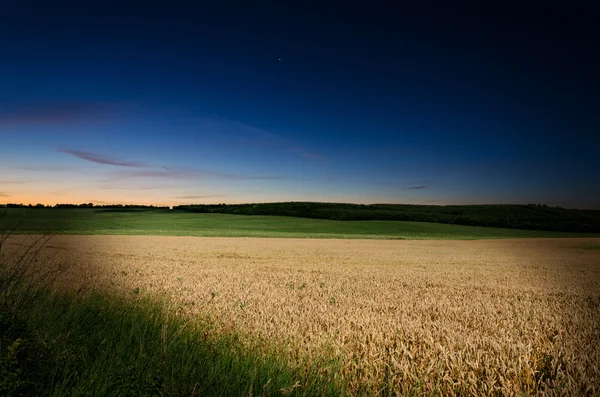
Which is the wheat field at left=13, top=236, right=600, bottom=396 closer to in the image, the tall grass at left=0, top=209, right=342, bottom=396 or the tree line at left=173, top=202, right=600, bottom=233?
the tall grass at left=0, top=209, right=342, bottom=396

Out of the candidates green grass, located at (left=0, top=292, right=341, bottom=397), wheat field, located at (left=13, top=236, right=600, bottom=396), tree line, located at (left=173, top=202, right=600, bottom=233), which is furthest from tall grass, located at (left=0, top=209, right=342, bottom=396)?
tree line, located at (left=173, top=202, right=600, bottom=233)

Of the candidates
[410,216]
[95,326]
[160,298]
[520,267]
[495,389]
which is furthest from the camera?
[410,216]

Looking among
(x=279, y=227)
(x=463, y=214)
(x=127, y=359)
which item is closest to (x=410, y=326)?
(x=127, y=359)

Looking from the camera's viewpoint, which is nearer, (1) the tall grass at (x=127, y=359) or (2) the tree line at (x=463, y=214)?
(1) the tall grass at (x=127, y=359)

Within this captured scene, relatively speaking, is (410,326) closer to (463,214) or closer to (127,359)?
(127,359)

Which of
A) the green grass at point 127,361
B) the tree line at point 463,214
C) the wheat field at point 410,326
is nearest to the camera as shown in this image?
the green grass at point 127,361

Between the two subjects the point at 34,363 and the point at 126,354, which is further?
the point at 126,354

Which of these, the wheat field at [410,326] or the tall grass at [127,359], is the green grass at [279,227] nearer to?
the wheat field at [410,326]

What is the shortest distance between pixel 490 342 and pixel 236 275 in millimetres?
9739

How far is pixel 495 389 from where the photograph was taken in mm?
4633

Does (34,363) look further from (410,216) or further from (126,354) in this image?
(410,216)

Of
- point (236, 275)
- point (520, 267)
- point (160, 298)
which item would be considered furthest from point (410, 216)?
point (160, 298)

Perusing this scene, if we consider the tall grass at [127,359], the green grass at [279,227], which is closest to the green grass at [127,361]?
the tall grass at [127,359]

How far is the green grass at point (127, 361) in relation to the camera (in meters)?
3.59
